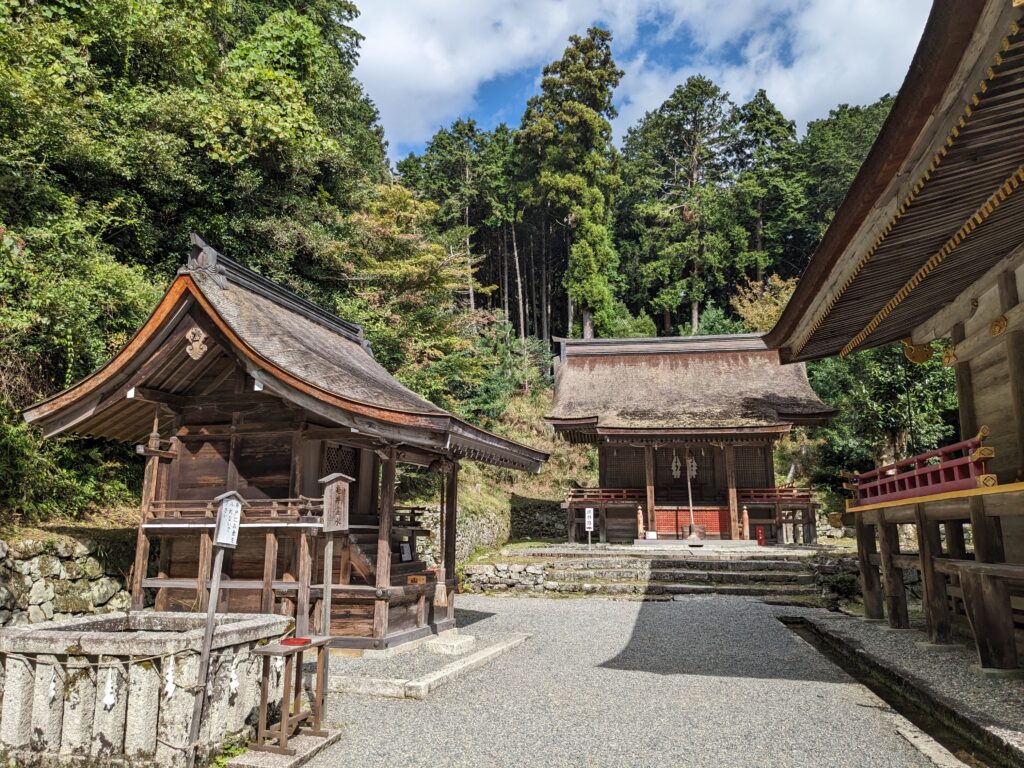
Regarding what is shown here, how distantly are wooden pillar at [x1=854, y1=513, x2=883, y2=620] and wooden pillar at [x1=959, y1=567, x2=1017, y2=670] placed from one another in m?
3.63

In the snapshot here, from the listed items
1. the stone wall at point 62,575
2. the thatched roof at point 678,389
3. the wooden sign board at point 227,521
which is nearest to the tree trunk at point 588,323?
the thatched roof at point 678,389

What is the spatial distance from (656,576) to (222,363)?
11516mm

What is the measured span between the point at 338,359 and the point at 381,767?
686cm

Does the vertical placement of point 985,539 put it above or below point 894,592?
above

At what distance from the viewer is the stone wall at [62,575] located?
7555mm

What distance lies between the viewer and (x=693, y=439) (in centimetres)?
1983

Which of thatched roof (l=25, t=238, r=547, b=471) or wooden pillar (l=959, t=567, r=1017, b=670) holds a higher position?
thatched roof (l=25, t=238, r=547, b=471)

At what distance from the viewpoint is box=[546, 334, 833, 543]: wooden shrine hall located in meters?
19.6

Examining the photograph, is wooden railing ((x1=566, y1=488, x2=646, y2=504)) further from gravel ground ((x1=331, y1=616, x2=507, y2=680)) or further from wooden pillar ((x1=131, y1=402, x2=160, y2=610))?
wooden pillar ((x1=131, y1=402, x2=160, y2=610))

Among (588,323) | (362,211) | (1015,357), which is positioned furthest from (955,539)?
(588,323)

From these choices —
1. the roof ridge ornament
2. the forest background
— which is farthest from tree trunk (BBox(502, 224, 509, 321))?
the roof ridge ornament

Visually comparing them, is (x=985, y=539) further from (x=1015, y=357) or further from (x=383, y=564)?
(x=383, y=564)

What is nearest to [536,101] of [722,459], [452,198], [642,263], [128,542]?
[452,198]

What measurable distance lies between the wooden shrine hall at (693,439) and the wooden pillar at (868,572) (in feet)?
28.6
